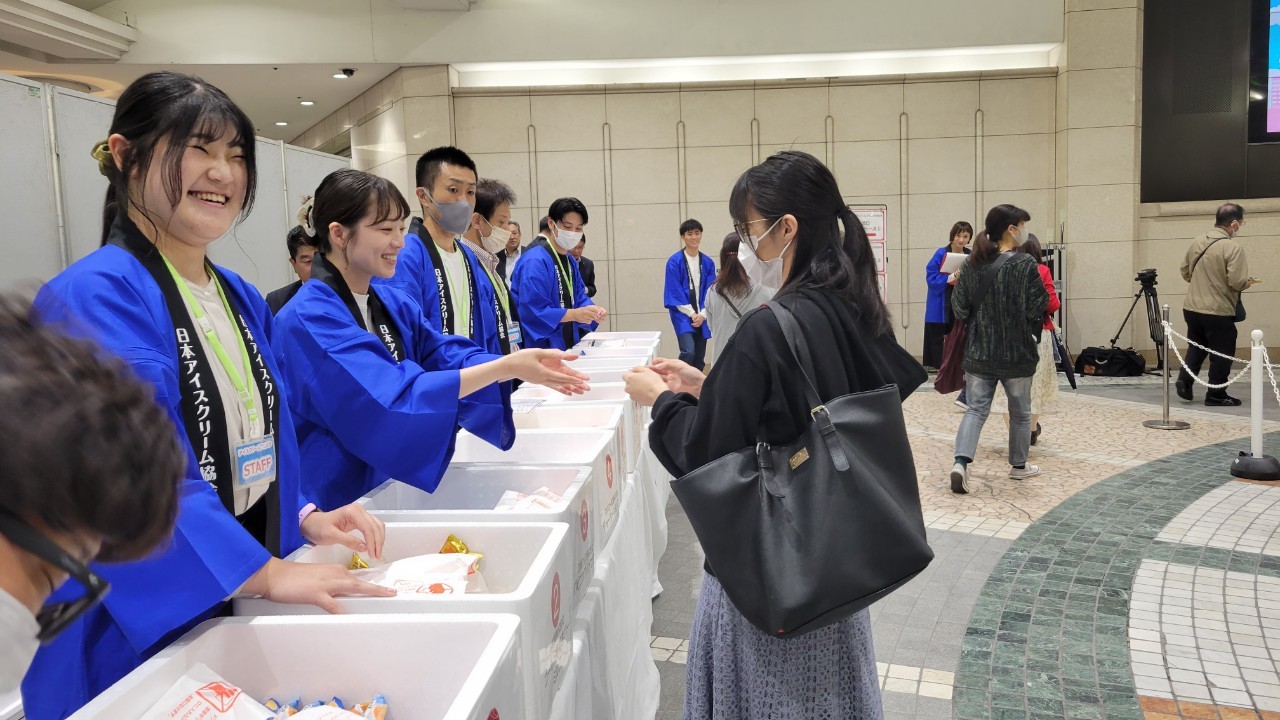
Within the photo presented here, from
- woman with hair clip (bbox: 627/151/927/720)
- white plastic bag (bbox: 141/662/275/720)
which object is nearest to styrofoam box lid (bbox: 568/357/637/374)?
woman with hair clip (bbox: 627/151/927/720)

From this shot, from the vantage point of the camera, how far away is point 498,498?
2205 mm

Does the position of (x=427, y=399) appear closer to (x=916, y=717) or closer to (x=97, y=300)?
(x=97, y=300)

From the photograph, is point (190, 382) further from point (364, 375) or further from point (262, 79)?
point (262, 79)

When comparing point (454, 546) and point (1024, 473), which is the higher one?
point (454, 546)

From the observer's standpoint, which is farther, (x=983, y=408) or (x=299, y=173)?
(x=299, y=173)

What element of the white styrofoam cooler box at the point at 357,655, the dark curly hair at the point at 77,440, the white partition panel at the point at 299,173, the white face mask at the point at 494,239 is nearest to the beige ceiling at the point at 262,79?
the white partition panel at the point at 299,173

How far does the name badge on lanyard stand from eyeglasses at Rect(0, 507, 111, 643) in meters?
0.88

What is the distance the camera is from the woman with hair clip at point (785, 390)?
147cm

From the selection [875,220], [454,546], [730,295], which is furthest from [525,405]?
[875,220]

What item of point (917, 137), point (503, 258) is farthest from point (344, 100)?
point (917, 137)

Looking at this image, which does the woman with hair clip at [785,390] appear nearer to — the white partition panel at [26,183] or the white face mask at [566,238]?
the white partition panel at [26,183]

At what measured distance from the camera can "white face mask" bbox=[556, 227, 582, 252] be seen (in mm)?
6090

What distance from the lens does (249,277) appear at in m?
6.84

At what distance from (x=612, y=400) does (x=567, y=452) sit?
59 centimetres
